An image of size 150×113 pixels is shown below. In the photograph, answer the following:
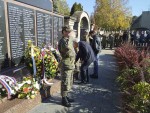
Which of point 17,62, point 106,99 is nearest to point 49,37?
point 17,62

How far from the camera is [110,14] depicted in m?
34.9

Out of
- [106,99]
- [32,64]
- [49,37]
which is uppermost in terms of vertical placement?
[49,37]

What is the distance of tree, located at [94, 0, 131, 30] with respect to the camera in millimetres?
34875

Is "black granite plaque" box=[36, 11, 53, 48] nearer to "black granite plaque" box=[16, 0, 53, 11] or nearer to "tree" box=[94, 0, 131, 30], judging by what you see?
"black granite plaque" box=[16, 0, 53, 11]

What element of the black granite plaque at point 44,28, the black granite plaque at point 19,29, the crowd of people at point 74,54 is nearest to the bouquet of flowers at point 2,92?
the crowd of people at point 74,54

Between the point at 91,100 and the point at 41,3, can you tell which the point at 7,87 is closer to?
the point at 91,100

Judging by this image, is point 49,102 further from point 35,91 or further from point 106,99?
point 106,99

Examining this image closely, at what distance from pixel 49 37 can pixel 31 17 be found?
1930 mm

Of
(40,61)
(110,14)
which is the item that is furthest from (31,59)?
(110,14)

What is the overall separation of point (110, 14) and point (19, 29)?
30338 mm

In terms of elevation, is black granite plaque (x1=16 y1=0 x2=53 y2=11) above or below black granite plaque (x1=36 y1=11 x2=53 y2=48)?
above

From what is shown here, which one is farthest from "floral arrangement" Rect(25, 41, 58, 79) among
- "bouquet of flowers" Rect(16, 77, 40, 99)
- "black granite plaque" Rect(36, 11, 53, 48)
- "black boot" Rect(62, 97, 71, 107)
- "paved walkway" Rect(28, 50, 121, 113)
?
"black granite plaque" Rect(36, 11, 53, 48)

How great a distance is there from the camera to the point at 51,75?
604cm

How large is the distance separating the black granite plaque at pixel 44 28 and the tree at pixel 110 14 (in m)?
27.2
